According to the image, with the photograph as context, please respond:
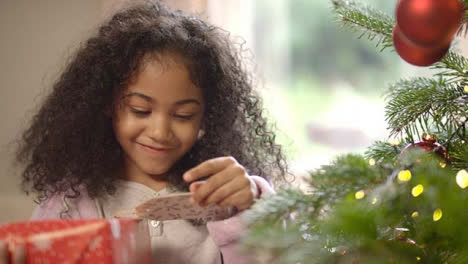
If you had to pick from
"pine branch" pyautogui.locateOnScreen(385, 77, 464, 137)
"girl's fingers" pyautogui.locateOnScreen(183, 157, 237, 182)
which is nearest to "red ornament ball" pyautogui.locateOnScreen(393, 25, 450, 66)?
"pine branch" pyautogui.locateOnScreen(385, 77, 464, 137)

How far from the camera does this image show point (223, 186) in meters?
0.75

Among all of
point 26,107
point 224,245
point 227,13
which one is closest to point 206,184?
point 224,245

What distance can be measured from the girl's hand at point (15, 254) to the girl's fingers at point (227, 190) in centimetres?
21

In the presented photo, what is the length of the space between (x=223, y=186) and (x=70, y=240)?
0.20 metres

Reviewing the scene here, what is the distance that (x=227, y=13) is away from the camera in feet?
6.35

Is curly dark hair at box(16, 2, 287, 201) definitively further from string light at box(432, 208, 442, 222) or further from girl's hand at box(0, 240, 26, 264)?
string light at box(432, 208, 442, 222)

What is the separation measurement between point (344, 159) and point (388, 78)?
1.92 meters

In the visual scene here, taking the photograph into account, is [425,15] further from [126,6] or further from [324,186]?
[126,6]

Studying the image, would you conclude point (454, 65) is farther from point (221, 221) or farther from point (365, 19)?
point (221, 221)

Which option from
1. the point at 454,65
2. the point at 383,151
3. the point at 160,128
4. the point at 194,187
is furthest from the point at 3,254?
the point at 454,65

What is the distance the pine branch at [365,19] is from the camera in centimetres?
70

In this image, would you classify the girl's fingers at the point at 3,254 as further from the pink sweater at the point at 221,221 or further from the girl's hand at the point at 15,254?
the pink sweater at the point at 221,221

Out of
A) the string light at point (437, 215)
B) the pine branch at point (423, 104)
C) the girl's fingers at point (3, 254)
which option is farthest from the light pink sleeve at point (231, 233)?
the string light at point (437, 215)

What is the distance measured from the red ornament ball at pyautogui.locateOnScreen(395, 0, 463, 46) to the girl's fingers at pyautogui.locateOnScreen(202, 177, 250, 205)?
32 centimetres
